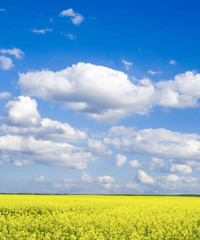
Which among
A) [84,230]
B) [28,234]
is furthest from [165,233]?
[28,234]

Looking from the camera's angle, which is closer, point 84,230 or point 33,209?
point 84,230

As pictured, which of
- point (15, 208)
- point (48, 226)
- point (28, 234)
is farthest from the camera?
point (15, 208)

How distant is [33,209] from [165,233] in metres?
15.7

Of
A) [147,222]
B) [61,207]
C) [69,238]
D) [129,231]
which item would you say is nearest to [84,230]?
[69,238]

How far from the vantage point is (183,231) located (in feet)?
52.9

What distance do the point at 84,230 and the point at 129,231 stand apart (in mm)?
2558

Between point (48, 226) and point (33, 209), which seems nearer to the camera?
point (48, 226)

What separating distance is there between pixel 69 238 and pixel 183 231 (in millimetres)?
6200

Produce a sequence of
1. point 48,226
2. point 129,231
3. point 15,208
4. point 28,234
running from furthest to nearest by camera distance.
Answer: point 15,208 → point 48,226 → point 129,231 → point 28,234

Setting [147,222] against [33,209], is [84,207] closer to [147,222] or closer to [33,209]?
[33,209]

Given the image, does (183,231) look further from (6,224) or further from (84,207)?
(84,207)

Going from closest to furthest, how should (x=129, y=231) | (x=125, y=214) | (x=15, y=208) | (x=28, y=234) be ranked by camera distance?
1. (x=28, y=234)
2. (x=129, y=231)
3. (x=125, y=214)
4. (x=15, y=208)

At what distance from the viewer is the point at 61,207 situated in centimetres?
2825

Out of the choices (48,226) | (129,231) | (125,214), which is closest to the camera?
(129,231)
